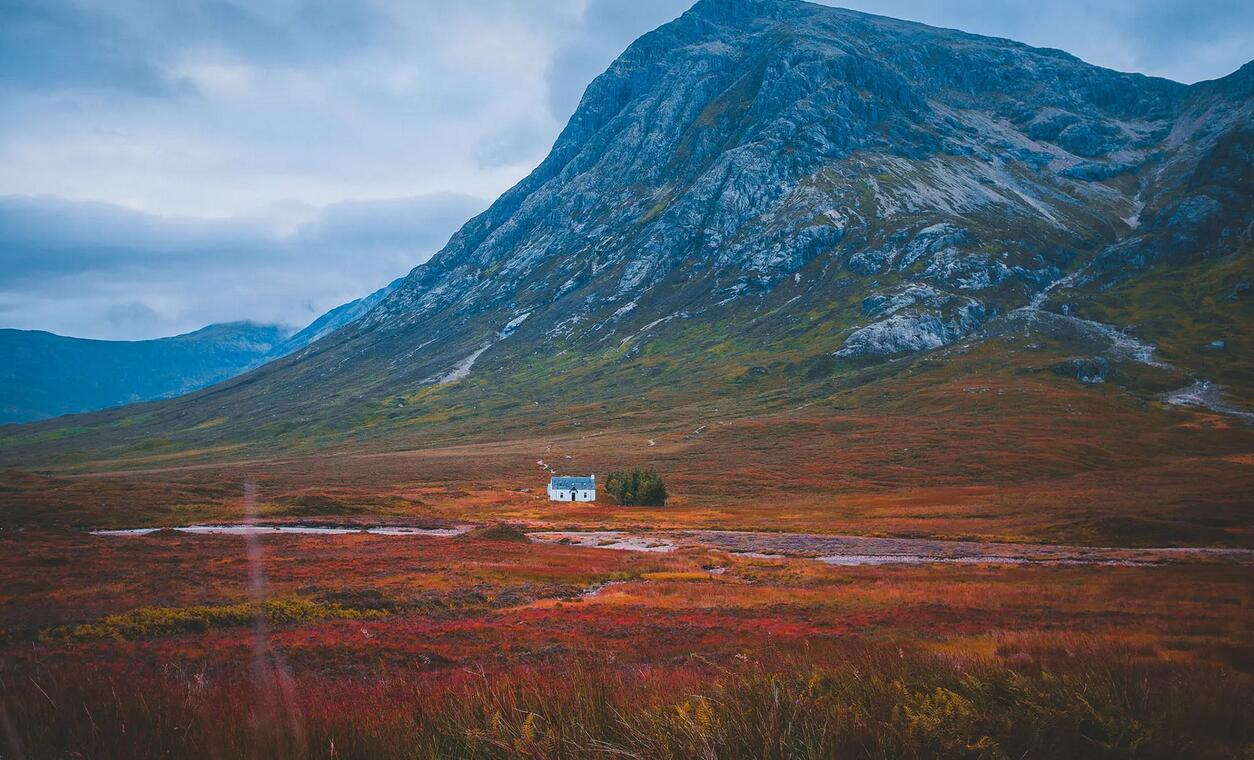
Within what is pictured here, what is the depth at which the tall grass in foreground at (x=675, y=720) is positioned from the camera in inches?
185

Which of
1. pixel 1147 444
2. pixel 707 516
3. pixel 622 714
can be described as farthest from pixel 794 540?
pixel 1147 444

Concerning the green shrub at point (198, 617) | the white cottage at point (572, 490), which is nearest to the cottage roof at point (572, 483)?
the white cottage at point (572, 490)

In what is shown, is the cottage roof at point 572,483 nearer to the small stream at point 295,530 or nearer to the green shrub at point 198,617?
the small stream at point 295,530

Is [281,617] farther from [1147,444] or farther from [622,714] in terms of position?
[1147,444]

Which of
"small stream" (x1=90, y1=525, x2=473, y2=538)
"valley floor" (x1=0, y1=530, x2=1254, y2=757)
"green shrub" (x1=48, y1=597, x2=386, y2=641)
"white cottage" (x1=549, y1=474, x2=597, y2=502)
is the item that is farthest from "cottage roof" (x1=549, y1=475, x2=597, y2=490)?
"green shrub" (x1=48, y1=597, x2=386, y2=641)

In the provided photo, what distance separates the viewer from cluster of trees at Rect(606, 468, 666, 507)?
335 feet

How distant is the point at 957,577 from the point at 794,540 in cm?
2779

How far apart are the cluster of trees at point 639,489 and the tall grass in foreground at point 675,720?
97.1 m

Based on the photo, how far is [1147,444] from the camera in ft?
447

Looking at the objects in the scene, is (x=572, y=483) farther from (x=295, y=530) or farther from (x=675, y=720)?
(x=675, y=720)

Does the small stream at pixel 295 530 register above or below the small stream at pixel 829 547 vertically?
above

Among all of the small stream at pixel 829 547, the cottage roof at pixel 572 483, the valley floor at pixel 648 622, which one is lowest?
Result: the small stream at pixel 829 547

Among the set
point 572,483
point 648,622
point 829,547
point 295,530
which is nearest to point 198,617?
point 648,622

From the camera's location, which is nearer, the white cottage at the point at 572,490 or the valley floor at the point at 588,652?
the valley floor at the point at 588,652
